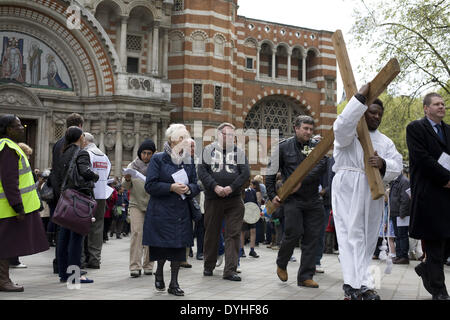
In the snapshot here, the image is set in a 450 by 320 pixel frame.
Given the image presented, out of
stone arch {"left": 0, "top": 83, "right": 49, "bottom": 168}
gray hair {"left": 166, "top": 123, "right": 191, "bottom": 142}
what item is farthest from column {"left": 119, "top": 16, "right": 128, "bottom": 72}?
gray hair {"left": 166, "top": 123, "right": 191, "bottom": 142}

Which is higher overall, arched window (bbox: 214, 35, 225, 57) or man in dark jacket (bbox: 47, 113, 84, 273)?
arched window (bbox: 214, 35, 225, 57)

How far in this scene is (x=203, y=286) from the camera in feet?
22.9

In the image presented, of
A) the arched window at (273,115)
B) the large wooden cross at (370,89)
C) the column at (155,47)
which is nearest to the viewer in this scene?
the large wooden cross at (370,89)

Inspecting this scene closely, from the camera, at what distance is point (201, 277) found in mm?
8000

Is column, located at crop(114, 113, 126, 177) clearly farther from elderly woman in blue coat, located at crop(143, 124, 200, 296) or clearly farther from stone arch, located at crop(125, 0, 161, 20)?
elderly woman in blue coat, located at crop(143, 124, 200, 296)

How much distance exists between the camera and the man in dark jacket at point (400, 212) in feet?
36.1

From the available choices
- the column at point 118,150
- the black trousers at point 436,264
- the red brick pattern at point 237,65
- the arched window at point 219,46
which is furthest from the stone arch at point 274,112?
the black trousers at point 436,264

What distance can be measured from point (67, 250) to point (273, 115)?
2795 cm

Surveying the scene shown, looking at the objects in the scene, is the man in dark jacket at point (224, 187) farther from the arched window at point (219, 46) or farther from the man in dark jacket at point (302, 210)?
the arched window at point (219, 46)

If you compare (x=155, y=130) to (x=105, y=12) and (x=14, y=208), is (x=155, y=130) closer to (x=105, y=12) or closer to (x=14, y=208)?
(x=105, y=12)

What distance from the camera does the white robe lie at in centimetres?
518

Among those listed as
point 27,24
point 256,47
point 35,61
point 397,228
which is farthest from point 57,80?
point 397,228

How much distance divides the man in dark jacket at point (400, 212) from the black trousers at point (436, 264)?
5480 millimetres

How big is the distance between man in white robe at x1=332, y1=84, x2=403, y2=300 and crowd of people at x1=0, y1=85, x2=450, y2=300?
1 centimetres
